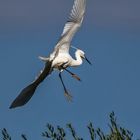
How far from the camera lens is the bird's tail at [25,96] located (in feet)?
70.6

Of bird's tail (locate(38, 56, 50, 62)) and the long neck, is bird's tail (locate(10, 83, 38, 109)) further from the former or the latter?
the long neck

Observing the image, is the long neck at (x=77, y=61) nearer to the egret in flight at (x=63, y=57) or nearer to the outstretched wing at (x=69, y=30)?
the egret in flight at (x=63, y=57)

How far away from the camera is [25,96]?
71.7 ft

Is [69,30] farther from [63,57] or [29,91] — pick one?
[29,91]

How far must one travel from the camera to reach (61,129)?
16984 millimetres

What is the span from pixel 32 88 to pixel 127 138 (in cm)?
635

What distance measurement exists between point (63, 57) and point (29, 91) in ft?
5.39

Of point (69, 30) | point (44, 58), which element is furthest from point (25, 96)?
point (69, 30)

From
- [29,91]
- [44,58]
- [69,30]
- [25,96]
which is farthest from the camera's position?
[69,30]

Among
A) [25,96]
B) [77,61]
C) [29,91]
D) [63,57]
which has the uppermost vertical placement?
[63,57]

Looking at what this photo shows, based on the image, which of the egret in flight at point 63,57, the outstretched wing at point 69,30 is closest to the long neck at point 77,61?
the egret in flight at point 63,57

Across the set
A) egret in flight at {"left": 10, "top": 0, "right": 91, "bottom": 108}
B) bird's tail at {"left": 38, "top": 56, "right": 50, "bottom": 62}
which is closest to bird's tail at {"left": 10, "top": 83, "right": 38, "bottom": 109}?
egret in flight at {"left": 10, "top": 0, "right": 91, "bottom": 108}

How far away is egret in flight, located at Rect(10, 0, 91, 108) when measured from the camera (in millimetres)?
21562

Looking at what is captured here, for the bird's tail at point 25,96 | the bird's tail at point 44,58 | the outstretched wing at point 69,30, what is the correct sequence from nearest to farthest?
the bird's tail at point 44,58, the bird's tail at point 25,96, the outstretched wing at point 69,30
